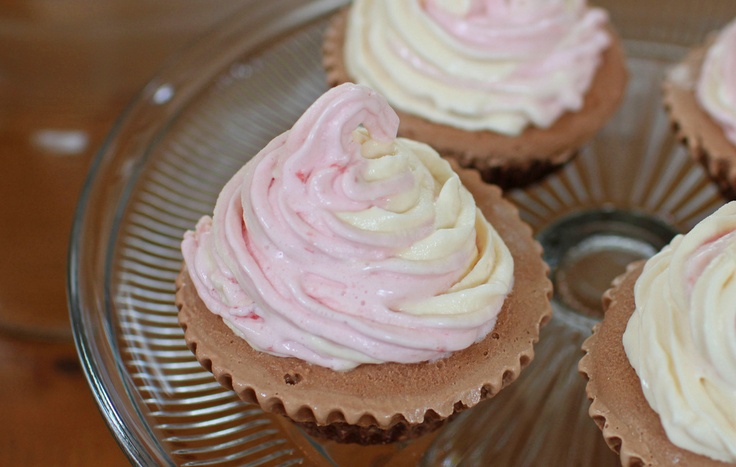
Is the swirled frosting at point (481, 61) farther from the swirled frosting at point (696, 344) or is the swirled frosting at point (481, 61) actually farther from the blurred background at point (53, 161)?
the blurred background at point (53, 161)

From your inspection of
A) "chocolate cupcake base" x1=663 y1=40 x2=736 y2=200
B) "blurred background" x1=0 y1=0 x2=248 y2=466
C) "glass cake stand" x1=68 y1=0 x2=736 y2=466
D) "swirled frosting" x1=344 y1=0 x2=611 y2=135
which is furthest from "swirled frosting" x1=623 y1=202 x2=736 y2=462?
"blurred background" x1=0 y1=0 x2=248 y2=466

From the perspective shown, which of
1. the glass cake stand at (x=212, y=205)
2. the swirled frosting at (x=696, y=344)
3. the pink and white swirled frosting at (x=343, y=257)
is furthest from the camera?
the glass cake stand at (x=212, y=205)

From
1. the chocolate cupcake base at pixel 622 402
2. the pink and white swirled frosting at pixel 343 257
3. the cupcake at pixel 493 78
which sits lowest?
the chocolate cupcake base at pixel 622 402

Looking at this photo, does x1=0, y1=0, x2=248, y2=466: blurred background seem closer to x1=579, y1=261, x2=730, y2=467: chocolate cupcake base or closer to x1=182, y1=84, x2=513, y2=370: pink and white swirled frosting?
x1=182, y1=84, x2=513, y2=370: pink and white swirled frosting

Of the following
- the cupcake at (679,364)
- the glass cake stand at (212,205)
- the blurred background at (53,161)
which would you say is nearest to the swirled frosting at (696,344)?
the cupcake at (679,364)

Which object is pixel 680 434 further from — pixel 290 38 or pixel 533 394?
pixel 290 38

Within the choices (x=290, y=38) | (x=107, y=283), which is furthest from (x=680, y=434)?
(x=290, y=38)

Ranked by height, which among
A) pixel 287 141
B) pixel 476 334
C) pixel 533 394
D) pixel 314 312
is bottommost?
pixel 533 394
